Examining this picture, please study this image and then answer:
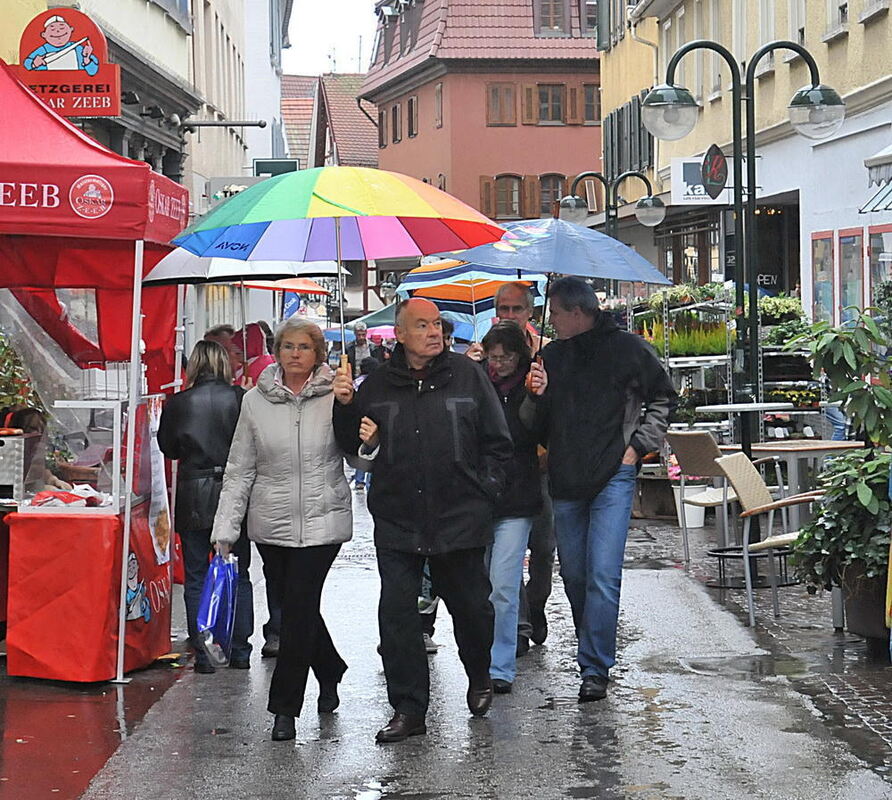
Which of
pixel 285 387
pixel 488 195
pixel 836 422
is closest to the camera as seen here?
pixel 285 387

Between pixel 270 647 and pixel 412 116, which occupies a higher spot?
pixel 412 116

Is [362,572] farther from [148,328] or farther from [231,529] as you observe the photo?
[231,529]

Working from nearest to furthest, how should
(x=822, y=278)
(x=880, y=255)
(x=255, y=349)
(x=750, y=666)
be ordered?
1. (x=750, y=666)
2. (x=255, y=349)
3. (x=880, y=255)
4. (x=822, y=278)

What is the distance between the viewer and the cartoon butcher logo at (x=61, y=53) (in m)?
13.2

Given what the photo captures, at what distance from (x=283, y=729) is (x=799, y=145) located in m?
20.8

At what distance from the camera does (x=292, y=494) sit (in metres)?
7.79

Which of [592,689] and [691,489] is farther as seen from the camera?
[691,489]

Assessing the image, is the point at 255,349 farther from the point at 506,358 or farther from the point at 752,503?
the point at 506,358

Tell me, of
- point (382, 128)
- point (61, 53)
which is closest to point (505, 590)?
point (61, 53)

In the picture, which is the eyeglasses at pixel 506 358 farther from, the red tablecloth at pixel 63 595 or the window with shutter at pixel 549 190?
the window with shutter at pixel 549 190

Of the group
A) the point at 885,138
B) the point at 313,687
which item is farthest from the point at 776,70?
the point at 313,687

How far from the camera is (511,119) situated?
68.1 m

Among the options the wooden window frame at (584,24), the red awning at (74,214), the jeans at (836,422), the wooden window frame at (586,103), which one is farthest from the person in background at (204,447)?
the wooden window frame at (584,24)

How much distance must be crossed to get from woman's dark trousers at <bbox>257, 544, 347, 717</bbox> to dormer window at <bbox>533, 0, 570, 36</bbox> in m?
61.9
